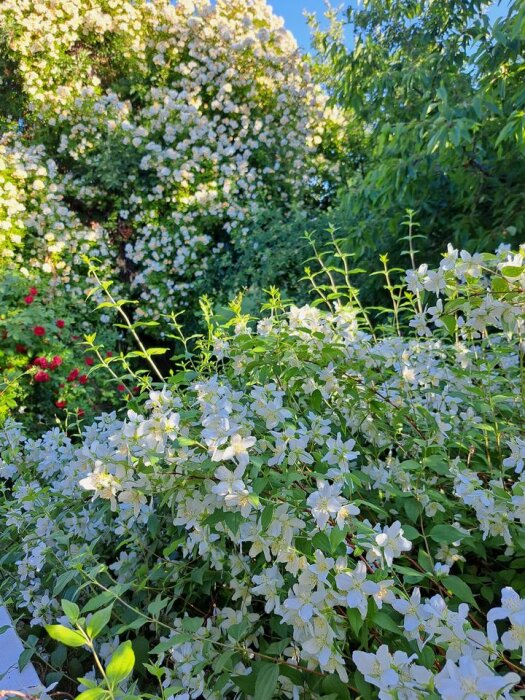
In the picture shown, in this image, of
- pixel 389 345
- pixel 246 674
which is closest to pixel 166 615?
pixel 246 674

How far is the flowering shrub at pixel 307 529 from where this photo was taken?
78cm

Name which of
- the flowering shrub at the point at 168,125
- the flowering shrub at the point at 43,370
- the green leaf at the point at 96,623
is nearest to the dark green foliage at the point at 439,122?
the flowering shrub at the point at 168,125

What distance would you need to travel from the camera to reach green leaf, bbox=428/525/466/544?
0.97m

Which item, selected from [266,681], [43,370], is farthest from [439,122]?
[43,370]

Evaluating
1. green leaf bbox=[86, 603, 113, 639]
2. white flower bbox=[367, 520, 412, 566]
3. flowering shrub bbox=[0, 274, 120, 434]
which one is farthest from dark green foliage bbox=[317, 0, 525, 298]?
green leaf bbox=[86, 603, 113, 639]

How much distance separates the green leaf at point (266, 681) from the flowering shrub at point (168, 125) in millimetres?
5238

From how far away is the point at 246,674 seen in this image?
922mm

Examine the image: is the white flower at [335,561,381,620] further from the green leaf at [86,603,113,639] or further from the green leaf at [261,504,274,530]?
the green leaf at [86,603,113,639]

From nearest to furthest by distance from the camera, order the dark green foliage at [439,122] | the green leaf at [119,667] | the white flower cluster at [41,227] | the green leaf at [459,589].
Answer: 1. the green leaf at [119,667]
2. the green leaf at [459,589]
3. the dark green foliage at [439,122]
4. the white flower cluster at [41,227]

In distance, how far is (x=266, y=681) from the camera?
818 mm

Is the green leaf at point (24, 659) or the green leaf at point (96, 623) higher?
the green leaf at point (96, 623)

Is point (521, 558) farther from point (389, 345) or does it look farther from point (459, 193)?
point (459, 193)

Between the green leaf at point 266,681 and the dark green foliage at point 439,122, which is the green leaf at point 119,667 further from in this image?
the dark green foliage at point 439,122

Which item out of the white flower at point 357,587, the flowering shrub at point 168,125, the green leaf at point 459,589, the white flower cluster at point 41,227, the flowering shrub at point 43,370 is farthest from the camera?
the flowering shrub at point 168,125
